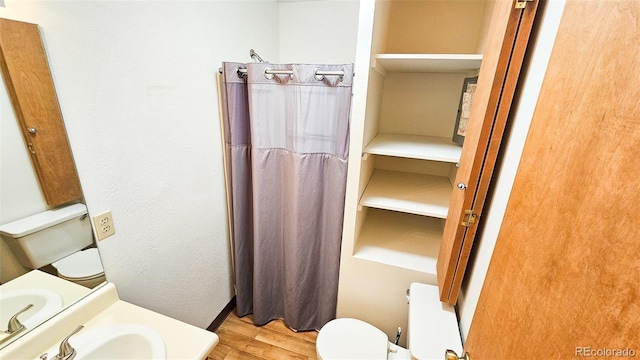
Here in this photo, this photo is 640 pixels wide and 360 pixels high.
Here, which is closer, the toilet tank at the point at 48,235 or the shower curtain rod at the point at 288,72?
the toilet tank at the point at 48,235

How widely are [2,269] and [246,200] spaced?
1106 mm

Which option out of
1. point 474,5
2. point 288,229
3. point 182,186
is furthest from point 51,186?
point 474,5

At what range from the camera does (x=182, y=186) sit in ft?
4.65

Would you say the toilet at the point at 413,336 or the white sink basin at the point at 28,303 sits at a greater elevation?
the white sink basin at the point at 28,303

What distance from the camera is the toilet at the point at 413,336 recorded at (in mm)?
1026

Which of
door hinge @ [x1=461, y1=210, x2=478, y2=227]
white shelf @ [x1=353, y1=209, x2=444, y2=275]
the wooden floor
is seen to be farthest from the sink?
door hinge @ [x1=461, y1=210, x2=478, y2=227]

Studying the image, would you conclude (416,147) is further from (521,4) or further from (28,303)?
(28,303)

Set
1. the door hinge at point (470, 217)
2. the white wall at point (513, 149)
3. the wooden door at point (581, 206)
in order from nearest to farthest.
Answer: the wooden door at point (581, 206) → the white wall at point (513, 149) → the door hinge at point (470, 217)

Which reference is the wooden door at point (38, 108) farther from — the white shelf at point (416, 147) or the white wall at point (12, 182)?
the white shelf at point (416, 147)

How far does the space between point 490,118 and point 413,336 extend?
91 cm

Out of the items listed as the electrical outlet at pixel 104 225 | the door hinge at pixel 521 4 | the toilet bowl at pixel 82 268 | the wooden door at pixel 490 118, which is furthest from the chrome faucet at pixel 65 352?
the door hinge at pixel 521 4

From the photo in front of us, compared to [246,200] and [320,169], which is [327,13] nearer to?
[320,169]

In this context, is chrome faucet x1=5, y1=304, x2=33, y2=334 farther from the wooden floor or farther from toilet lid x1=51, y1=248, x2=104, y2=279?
the wooden floor

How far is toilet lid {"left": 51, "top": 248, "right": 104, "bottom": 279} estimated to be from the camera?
988 millimetres
